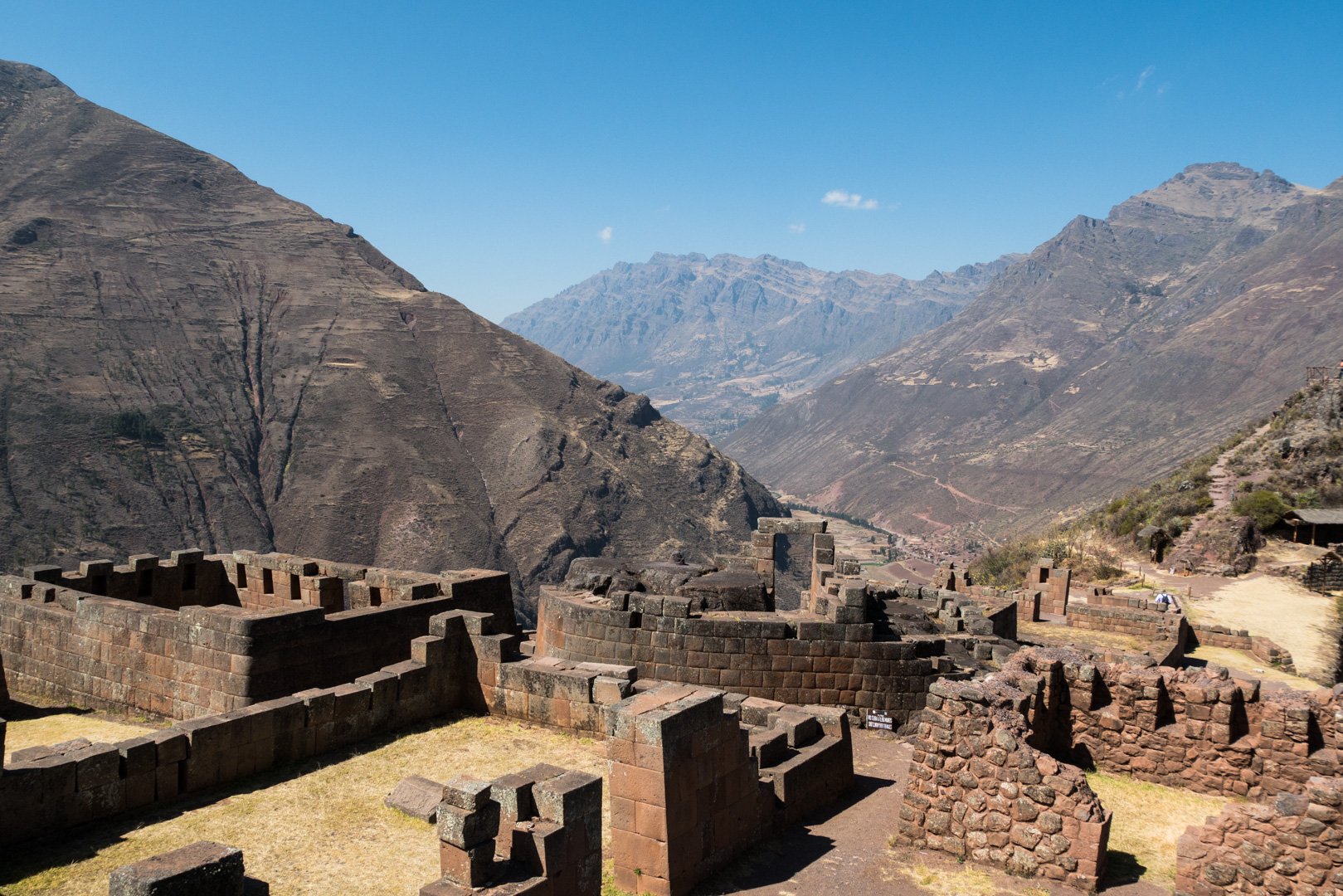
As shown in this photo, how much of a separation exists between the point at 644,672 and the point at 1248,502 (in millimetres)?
42023

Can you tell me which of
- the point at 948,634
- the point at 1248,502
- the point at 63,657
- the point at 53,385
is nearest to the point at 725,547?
the point at 1248,502

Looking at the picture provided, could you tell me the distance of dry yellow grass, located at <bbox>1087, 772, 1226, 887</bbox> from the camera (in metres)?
9.97

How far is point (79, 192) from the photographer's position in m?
102

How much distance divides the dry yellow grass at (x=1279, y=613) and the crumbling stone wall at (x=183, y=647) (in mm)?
23690

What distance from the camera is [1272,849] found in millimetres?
8516

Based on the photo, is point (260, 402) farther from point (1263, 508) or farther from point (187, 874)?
point (187, 874)

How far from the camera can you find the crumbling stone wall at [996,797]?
928 centimetres

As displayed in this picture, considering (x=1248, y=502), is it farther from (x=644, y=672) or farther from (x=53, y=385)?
(x=53, y=385)

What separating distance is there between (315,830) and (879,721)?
9.62 metres

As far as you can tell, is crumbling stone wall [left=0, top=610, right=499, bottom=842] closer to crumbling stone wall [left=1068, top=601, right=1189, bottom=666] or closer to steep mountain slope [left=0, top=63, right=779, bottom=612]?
crumbling stone wall [left=1068, top=601, right=1189, bottom=666]

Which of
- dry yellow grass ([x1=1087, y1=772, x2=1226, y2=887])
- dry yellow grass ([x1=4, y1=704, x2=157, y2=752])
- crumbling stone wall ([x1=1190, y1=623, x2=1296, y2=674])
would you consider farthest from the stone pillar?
crumbling stone wall ([x1=1190, y1=623, x2=1296, y2=674])

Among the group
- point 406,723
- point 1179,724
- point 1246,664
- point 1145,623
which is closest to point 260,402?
point 1145,623

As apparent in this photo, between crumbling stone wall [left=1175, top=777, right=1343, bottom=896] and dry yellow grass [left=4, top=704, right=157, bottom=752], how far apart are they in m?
13.8

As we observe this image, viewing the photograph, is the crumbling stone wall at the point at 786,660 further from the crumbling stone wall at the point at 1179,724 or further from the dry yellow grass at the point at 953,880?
the dry yellow grass at the point at 953,880
